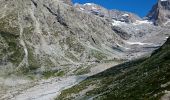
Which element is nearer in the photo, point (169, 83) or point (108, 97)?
point (169, 83)

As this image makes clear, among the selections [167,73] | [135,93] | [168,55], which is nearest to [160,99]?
[135,93]

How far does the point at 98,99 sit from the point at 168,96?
2035 centimetres

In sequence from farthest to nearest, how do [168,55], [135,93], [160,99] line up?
[168,55], [135,93], [160,99]

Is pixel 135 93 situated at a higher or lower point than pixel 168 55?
lower

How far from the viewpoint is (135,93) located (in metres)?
49.4

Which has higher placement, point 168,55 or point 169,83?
point 168,55

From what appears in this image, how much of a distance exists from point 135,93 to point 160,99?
9.19 metres

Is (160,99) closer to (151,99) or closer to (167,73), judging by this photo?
(151,99)

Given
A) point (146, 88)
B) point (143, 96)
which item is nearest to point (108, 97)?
point (146, 88)

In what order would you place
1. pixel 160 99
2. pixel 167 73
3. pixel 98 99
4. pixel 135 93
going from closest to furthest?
pixel 160 99 < pixel 135 93 < pixel 167 73 < pixel 98 99

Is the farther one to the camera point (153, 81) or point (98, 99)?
point (98, 99)

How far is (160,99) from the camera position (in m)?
40.4

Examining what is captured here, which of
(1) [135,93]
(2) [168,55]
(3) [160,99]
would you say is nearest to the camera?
(3) [160,99]

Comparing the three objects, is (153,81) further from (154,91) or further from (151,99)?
(151,99)
